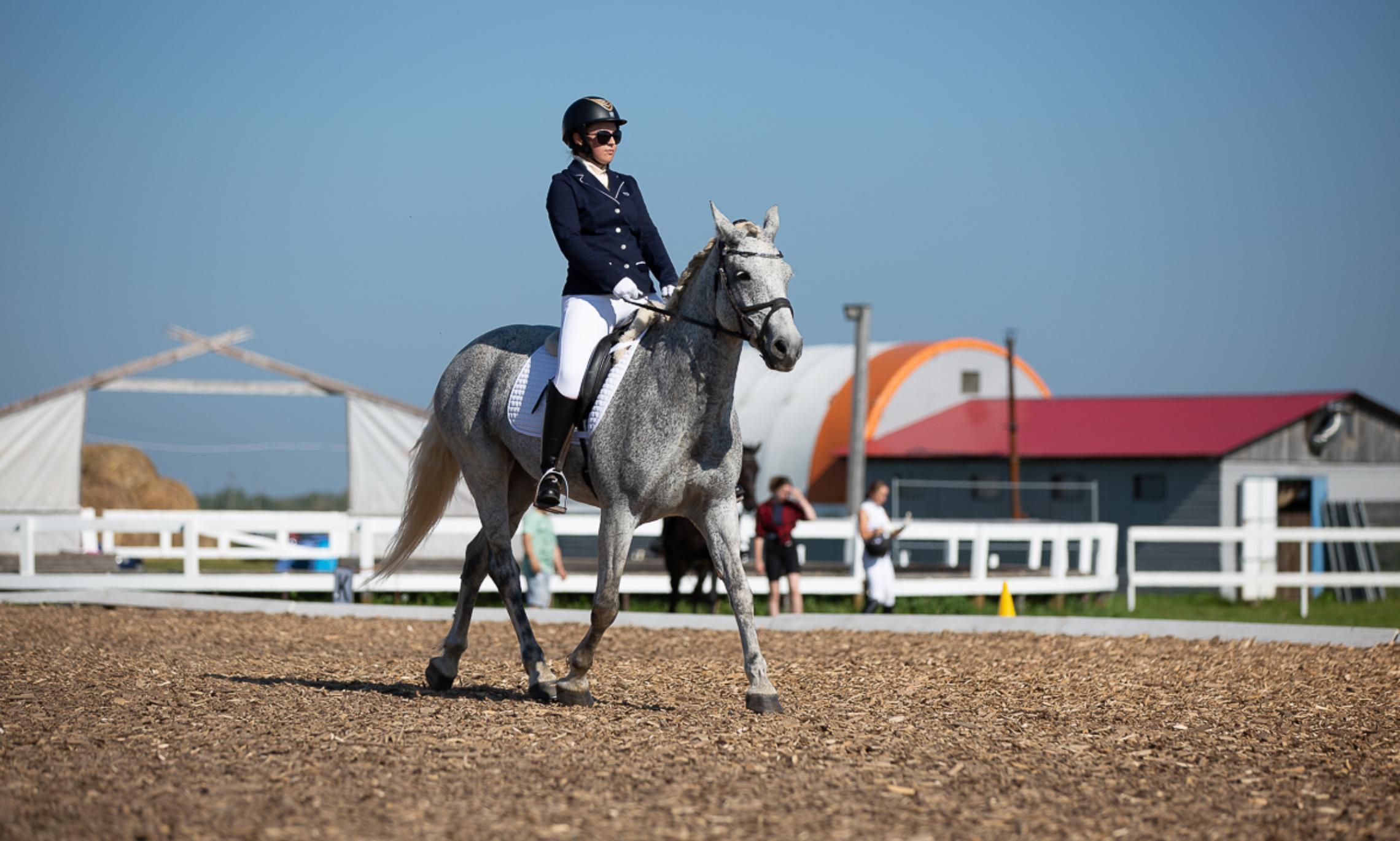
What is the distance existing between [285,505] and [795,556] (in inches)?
1850

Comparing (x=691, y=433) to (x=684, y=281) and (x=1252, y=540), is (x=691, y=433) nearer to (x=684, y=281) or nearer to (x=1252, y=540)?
(x=684, y=281)

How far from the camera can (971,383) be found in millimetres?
41438

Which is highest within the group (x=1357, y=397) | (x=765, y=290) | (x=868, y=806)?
(x=1357, y=397)

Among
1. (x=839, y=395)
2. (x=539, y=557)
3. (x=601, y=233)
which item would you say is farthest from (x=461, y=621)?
(x=839, y=395)

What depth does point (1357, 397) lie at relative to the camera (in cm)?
3369

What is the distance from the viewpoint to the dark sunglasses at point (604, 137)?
290 inches

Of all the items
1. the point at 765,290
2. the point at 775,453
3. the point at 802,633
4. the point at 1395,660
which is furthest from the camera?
the point at 775,453

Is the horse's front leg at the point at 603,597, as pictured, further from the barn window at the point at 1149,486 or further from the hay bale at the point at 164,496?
the hay bale at the point at 164,496

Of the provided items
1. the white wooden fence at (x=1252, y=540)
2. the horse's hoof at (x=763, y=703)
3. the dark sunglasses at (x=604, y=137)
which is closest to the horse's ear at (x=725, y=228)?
the dark sunglasses at (x=604, y=137)

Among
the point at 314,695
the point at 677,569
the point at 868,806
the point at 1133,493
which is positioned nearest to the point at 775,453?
the point at 1133,493

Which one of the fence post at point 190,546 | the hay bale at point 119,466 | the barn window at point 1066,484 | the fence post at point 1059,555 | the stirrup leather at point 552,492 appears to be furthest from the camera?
the hay bale at point 119,466

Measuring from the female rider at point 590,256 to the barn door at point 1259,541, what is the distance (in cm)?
1487

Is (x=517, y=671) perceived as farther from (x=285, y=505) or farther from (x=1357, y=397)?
(x=285, y=505)

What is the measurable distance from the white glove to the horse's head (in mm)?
527
